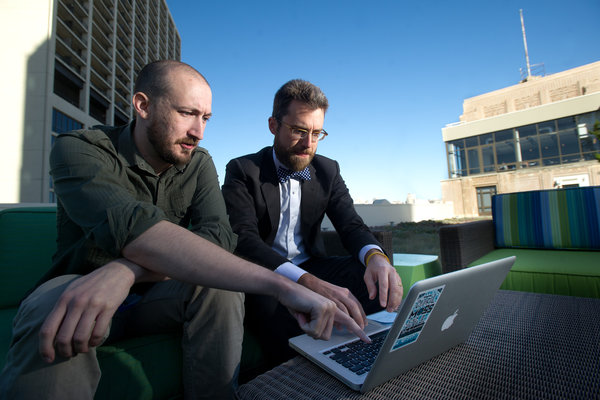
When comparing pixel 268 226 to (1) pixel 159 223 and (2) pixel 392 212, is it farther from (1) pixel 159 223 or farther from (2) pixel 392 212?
(2) pixel 392 212

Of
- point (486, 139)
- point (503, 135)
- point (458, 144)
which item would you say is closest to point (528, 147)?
point (503, 135)

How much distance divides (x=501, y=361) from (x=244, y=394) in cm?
68

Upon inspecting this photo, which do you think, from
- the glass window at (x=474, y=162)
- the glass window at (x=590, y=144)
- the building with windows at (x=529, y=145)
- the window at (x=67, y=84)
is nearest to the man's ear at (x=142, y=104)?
the building with windows at (x=529, y=145)

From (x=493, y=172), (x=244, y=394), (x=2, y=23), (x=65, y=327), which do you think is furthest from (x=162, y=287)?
(x=2, y=23)

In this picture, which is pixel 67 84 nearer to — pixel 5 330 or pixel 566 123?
pixel 5 330

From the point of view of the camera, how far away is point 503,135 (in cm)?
2123

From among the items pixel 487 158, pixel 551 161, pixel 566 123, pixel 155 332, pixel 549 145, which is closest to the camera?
pixel 155 332

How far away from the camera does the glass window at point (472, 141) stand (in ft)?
71.8

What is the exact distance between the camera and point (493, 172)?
69.4 feet

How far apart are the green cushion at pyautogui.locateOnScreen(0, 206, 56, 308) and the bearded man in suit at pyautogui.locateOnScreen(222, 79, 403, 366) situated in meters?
1.01

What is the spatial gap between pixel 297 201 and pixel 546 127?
24216 mm

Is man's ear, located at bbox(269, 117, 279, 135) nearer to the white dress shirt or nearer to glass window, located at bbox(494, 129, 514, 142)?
the white dress shirt

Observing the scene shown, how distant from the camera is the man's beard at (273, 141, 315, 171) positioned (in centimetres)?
200

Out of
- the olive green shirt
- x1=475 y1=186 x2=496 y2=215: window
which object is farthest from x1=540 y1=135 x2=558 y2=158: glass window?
the olive green shirt
